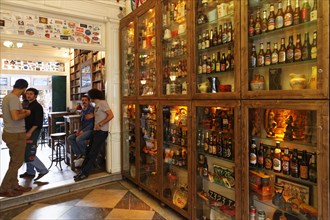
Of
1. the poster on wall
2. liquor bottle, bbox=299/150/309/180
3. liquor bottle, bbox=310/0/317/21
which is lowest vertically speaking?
liquor bottle, bbox=299/150/309/180

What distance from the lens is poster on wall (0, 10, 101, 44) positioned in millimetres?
3271

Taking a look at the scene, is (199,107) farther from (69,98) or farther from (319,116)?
A: (69,98)

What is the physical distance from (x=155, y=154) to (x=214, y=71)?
1533 millimetres

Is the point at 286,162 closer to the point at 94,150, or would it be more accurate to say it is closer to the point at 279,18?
the point at 279,18

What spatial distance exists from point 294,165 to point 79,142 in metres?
3.36

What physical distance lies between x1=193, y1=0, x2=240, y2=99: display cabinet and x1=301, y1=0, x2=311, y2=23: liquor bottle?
57cm

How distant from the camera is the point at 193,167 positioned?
2.54m

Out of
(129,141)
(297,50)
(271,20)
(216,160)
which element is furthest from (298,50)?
(129,141)

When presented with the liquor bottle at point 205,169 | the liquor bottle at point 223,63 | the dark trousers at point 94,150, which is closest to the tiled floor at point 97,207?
the dark trousers at point 94,150

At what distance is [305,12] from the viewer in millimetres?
1694

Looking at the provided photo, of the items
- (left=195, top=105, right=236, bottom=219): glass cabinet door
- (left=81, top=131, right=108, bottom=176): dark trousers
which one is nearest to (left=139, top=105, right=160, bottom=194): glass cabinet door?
(left=81, top=131, right=108, bottom=176): dark trousers

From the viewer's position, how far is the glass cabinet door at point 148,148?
3.35 metres

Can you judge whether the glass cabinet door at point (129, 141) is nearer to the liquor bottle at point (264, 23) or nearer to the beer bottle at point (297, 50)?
the liquor bottle at point (264, 23)

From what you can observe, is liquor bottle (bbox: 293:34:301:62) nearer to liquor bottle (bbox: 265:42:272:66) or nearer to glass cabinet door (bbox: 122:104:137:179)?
liquor bottle (bbox: 265:42:272:66)
